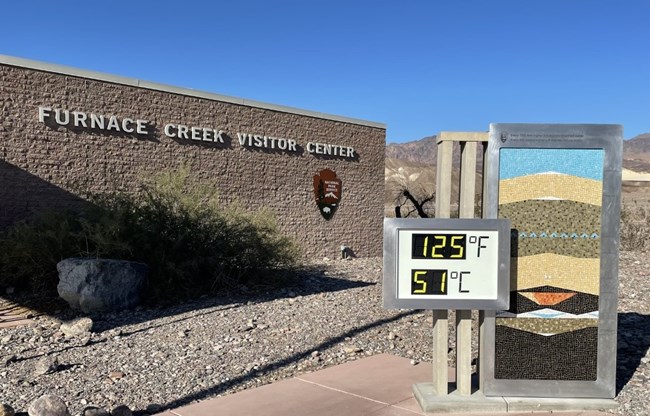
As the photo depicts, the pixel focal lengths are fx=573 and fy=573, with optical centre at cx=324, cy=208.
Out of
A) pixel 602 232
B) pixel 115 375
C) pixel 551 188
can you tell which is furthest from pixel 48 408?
pixel 602 232

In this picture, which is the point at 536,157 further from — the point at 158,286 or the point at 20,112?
the point at 20,112

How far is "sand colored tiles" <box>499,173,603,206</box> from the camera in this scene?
5.16m

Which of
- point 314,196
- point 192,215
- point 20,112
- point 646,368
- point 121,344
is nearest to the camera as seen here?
point 646,368

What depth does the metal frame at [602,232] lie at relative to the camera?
16.7ft

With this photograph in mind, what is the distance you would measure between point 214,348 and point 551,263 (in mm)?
4190

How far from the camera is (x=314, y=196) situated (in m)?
20.0

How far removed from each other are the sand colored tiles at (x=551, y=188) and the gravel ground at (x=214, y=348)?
1.95 m

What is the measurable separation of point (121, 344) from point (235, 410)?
3.10 meters

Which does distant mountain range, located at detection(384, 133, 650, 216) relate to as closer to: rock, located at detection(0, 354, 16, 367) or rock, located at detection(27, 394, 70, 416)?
rock, located at detection(0, 354, 16, 367)

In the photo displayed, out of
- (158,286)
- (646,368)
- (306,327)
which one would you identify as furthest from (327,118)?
(646,368)

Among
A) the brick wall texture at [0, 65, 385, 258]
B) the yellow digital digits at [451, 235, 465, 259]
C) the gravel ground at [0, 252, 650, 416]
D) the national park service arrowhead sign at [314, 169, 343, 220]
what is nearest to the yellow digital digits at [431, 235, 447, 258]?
the yellow digital digits at [451, 235, 465, 259]

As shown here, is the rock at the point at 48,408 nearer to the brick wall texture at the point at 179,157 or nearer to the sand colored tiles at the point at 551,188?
the sand colored tiles at the point at 551,188

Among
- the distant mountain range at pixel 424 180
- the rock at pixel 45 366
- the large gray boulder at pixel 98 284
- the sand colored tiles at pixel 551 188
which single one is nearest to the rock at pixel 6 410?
the rock at pixel 45 366

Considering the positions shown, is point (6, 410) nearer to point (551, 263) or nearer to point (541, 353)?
point (541, 353)
